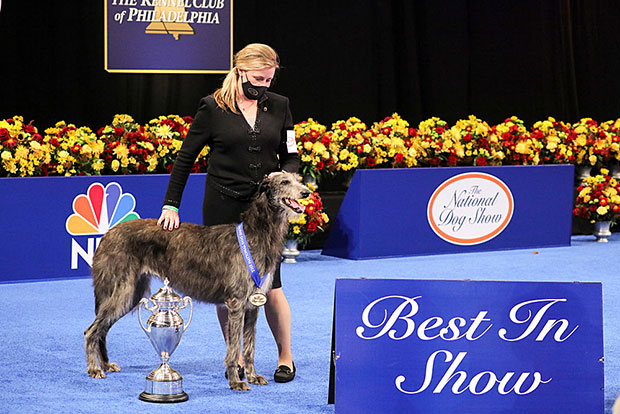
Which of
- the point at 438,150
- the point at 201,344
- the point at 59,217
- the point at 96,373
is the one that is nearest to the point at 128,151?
the point at 59,217

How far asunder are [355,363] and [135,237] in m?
1.35

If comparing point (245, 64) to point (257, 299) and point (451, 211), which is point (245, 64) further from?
point (451, 211)

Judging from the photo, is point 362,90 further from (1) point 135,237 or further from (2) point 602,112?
(1) point 135,237

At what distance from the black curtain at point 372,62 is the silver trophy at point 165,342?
5.43m

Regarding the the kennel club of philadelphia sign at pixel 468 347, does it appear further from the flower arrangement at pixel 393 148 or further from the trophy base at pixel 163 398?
the flower arrangement at pixel 393 148

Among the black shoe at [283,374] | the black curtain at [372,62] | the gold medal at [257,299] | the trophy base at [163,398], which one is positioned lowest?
the trophy base at [163,398]

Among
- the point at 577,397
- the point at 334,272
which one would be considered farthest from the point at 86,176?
the point at 577,397

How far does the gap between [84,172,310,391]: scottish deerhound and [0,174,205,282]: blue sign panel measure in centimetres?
279

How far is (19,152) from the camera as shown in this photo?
734 cm

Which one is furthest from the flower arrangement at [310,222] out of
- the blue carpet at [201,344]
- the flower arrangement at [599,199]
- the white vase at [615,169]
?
the white vase at [615,169]

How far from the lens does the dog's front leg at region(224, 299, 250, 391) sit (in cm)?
448

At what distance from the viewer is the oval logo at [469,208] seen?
886 centimetres

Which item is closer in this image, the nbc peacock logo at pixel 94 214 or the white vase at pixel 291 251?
the nbc peacock logo at pixel 94 214

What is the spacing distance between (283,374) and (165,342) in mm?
613
